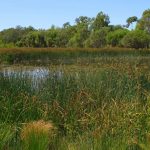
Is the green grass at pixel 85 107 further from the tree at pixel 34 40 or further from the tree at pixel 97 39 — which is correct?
the tree at pixel 34 40

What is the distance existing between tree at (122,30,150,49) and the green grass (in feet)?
122

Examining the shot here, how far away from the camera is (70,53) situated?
26.5m

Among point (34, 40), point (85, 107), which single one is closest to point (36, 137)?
point (85, 107)

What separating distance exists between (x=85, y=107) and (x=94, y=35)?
43634 mm

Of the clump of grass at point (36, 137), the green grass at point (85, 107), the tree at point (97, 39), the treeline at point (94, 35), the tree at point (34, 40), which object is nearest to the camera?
the clump of grass at point (36, 137)

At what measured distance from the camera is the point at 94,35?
164 feet

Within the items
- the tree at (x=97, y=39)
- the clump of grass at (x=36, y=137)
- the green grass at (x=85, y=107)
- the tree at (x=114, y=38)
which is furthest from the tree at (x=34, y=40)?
the clump of grass at (x=36, y=137)

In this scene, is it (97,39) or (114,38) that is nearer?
(97,39)

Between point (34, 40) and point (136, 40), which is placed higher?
point (136, 40)

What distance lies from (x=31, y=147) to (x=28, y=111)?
2.49 meters

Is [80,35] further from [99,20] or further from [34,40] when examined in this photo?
[34,40]

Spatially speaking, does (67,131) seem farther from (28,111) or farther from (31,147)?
(31,147)

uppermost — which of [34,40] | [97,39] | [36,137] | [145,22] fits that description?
[145,22]

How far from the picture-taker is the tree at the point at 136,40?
151 ft
